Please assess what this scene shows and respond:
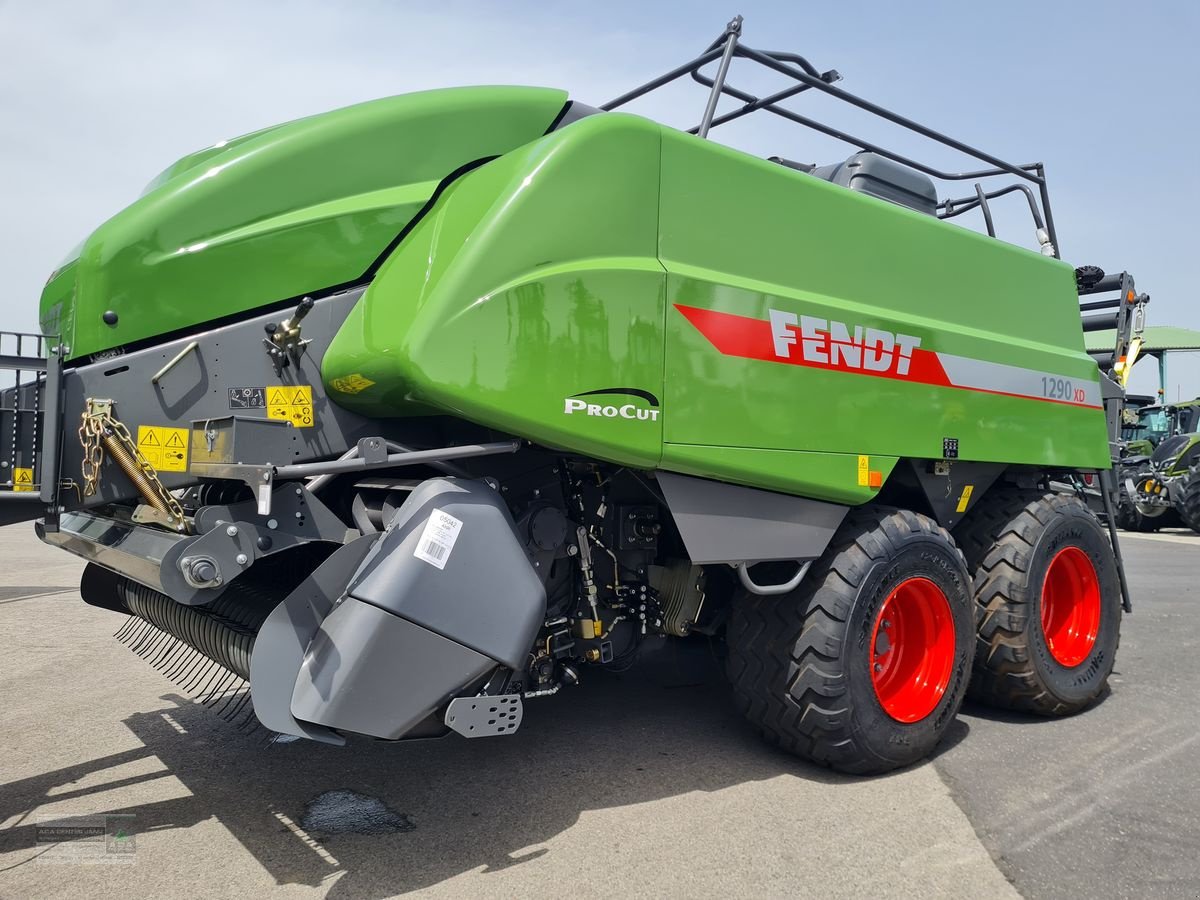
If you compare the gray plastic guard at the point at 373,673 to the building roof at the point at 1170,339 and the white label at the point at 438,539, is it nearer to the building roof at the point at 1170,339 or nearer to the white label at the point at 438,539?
the white label at the point at 438,539

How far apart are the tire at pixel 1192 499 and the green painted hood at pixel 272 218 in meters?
15.1

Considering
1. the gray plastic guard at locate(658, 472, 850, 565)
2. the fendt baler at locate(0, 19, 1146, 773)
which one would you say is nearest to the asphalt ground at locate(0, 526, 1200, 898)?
the fendt baler at locate(0, 19, 1146, 773)

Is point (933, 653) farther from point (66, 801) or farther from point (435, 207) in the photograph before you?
point (66, 801)

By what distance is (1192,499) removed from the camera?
14664 millimetres

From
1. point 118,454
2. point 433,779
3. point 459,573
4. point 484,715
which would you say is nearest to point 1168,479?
point 433,779

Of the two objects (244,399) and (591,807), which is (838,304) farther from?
(244,399)

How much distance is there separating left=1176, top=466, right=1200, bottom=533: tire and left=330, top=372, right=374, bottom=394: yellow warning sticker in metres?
15.5

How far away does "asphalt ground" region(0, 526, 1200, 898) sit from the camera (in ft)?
9.06

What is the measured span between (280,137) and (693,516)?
1936 mm

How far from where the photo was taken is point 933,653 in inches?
156

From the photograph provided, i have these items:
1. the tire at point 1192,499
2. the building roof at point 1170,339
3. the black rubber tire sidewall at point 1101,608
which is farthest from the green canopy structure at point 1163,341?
the black rubber tire sidewall at point 1101,608

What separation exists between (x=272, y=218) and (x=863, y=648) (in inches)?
107

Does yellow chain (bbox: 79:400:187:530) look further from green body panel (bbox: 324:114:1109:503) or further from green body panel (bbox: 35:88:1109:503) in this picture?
green body panel (bbox: 324:114:1109:503)

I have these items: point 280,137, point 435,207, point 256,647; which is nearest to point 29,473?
point 256,647
